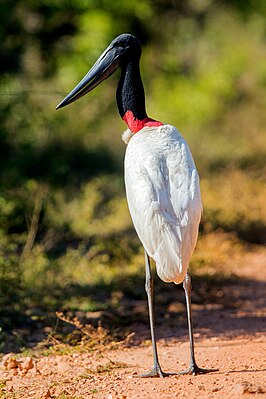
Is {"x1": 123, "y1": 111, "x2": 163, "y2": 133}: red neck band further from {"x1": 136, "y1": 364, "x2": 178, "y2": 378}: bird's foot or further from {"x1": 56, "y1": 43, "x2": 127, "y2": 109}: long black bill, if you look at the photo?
{"x1": 136, "y1": 364, "x2": 178, "y2": 378}: bird's foot

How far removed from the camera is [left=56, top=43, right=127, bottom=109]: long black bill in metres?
6.09

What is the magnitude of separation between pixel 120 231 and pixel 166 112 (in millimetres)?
5441

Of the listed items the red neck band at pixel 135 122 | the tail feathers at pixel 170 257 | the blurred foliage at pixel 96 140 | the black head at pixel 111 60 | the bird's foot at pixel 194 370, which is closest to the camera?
the tail feathers at pixel 170 257

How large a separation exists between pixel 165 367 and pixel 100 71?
2202mm

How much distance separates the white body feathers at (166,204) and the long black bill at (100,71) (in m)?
1.02

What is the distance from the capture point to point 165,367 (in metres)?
5.67

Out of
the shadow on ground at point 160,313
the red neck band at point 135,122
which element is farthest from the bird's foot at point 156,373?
the red neck band at point 135,122

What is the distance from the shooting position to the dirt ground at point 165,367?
480cm

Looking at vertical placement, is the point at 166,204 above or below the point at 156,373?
above

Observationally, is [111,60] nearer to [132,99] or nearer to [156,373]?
[132,99]

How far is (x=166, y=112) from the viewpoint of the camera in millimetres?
15422

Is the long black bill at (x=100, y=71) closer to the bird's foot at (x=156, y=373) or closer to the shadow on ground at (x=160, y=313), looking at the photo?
the shadow on ground at (x=160, y=313)

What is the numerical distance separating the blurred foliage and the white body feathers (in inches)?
A: 78.5

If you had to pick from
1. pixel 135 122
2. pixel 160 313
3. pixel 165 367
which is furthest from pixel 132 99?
pixel 160 313
